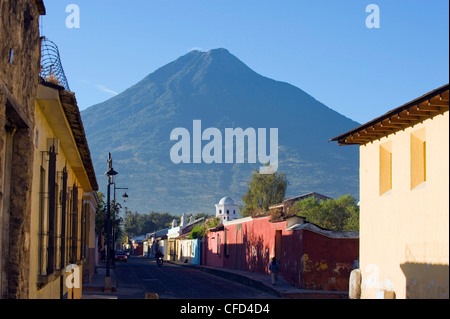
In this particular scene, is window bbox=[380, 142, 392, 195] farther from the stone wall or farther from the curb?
the curb

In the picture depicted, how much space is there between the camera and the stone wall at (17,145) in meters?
7.81

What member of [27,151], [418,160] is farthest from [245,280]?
[27,151]

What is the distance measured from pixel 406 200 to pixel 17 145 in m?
6.84

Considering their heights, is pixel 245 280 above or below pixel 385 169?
below

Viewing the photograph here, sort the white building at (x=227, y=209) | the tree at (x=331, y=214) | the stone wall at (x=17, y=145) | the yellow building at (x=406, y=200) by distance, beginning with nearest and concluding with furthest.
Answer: the stone wall at (x=17, y=145)
the yellow building at (x=406, y=200)
the tree at (x=331, y=214)
the white building at (x=227, y=209)

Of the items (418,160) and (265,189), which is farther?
(265,189)

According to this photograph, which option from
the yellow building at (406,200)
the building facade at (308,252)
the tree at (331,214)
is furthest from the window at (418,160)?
the tree at (331,214)

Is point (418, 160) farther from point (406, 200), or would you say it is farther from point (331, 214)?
point (331, 214)

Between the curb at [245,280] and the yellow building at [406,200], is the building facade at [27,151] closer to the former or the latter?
the yellow building at [406,200]

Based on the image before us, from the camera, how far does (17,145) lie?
8.64m

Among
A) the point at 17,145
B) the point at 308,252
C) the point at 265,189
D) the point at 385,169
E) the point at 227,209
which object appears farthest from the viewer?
the point at 227,209

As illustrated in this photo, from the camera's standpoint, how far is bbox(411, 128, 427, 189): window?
470 inches

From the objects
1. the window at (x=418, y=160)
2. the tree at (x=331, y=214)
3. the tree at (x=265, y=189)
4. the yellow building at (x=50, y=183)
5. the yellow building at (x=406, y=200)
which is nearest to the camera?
the yellow building at (x=50, y=183)
